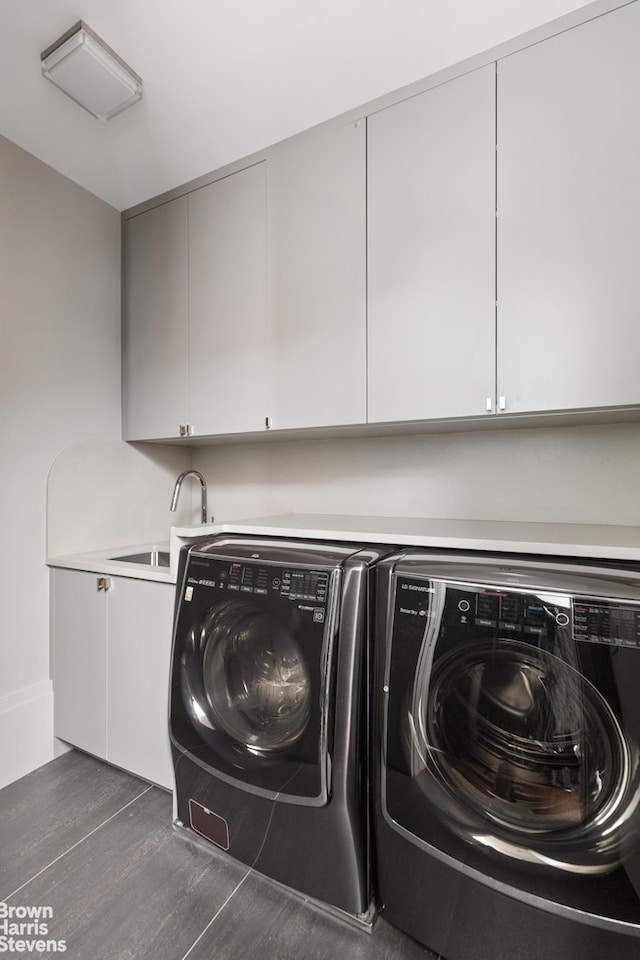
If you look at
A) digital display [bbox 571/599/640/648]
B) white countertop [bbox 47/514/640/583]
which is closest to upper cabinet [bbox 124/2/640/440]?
white countertop [bbox 47/514/640/583]

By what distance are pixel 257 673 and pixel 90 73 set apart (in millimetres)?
1987

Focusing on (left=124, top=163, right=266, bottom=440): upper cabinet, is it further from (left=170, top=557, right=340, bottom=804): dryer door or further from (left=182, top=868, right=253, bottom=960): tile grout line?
(left=182, top=868, right=253, bottom=960): tile grout line

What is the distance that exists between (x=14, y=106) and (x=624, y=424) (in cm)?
249

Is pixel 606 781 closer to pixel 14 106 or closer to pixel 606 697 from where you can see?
pixel 606 697

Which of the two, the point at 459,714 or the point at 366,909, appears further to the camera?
the point at 366,909

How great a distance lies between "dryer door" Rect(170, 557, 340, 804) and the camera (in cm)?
113

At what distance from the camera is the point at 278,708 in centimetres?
127

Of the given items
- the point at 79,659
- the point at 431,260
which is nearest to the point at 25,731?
the point at 79,659

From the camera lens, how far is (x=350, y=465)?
2055 mm

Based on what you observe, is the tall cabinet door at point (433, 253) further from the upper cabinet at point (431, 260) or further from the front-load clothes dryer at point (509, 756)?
the front-load clothes dryer at point (509, 756)

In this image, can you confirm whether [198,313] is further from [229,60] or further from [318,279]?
[229,60]

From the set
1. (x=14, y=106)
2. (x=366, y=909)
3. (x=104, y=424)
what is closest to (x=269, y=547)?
(x=366, y=909)

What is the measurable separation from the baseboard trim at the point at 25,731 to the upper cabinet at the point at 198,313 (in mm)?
1215

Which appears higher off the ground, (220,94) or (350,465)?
(220,94)
